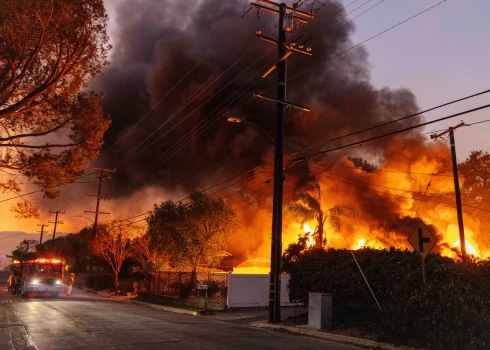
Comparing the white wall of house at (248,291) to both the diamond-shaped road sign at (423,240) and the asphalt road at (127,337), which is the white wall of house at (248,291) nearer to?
the asphalt road at (127,337)

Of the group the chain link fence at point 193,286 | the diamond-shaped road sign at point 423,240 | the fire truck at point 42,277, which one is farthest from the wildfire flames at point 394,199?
the diamond-shaped road sign at point 423,240

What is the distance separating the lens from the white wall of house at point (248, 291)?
71.8 ft

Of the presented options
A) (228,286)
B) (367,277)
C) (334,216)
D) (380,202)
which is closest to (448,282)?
(367,277)

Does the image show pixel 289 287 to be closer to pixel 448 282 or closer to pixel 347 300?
pixel 347 300

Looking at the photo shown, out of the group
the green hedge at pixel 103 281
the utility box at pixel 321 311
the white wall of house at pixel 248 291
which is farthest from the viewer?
the green hedge at pixel 103 281

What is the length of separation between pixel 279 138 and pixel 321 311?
23.1ft

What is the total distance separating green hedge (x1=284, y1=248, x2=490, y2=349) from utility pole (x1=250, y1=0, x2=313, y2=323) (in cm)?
93

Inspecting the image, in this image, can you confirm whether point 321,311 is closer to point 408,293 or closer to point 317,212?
point 408,293

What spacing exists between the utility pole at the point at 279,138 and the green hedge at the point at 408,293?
93cm

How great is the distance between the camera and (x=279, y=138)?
715 inches

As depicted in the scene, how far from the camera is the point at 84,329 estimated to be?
510 inches

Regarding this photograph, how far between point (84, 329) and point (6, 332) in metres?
1.98

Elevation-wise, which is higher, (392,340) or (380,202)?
(380,202)

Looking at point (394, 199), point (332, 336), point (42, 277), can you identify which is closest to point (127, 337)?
point (332, 336)
